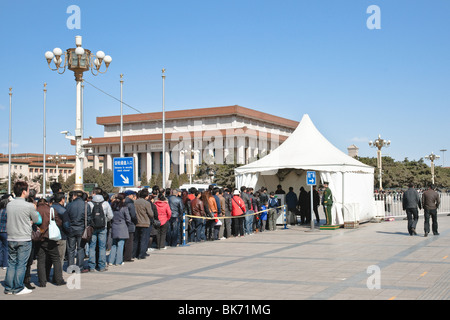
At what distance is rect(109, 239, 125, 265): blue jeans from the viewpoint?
11.7 m

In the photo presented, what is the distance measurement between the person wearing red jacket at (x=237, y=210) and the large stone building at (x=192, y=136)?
7677cm

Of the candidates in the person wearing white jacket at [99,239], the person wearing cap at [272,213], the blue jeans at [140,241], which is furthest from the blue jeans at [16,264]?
the person wearing cap at [272,213]

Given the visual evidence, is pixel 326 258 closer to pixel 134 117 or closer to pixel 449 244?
pixel 449 244

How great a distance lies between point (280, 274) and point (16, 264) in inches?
188

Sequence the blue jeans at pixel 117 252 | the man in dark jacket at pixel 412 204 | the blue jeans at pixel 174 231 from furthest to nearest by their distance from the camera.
Answer: 1. the man in dark jacket at pixel 412 204
2. the blue jeans at pixel 174 231
3. the blue jeans at pixel 117 252

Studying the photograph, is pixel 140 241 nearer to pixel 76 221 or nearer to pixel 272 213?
pixel 76 221

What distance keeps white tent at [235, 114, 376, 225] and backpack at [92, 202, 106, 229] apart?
12534mm

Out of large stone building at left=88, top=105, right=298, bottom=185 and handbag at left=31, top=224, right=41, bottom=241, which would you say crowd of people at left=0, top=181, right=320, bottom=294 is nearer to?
handbag at left=31, top=224, right=41, bottom=241

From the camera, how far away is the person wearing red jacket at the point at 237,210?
1844 cm

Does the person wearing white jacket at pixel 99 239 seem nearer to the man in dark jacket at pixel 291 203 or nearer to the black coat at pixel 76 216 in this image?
the black coat at pixel 76 216

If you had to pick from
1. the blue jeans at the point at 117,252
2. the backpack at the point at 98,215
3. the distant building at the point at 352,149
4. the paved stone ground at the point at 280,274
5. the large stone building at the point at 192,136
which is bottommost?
the paved stone ground at the point at 280,274

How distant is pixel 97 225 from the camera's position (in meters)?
10.8
